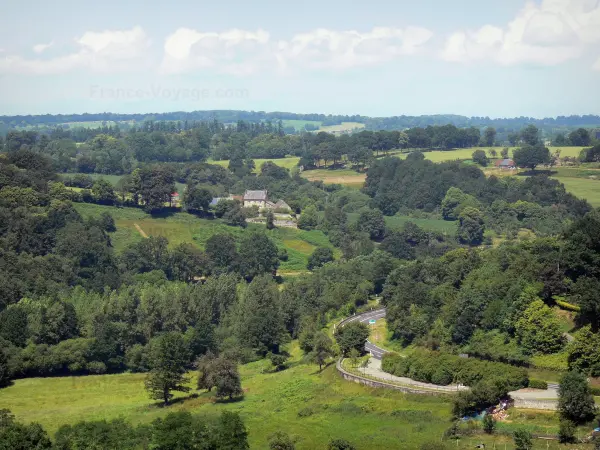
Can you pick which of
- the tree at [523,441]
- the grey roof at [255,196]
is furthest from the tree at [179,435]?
the grey roof at [255,196]

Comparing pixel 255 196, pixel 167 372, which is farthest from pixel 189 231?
pixel 167 372

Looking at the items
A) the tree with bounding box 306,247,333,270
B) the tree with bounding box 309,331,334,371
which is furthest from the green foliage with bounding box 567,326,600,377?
the tree with bounding box 306,247,333,270

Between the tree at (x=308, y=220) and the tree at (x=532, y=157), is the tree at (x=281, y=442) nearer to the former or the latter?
the tree at (x=308, y=220)

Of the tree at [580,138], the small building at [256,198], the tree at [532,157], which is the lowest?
the small building at [256,198]

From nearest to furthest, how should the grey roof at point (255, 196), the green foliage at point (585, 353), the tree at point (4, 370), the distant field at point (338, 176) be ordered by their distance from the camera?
the green foliage at point (585, 353), the tree at point (4, 370), the grey roof at point (255, 196), the distant field at point (338, 176)

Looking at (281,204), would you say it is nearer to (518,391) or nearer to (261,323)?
(261,323)

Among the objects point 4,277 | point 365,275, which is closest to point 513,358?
point 365,275

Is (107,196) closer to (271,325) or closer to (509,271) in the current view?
(271,325)

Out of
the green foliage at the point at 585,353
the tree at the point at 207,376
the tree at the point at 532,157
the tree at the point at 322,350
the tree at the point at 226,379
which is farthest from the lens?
the tree at the point at 532,157
